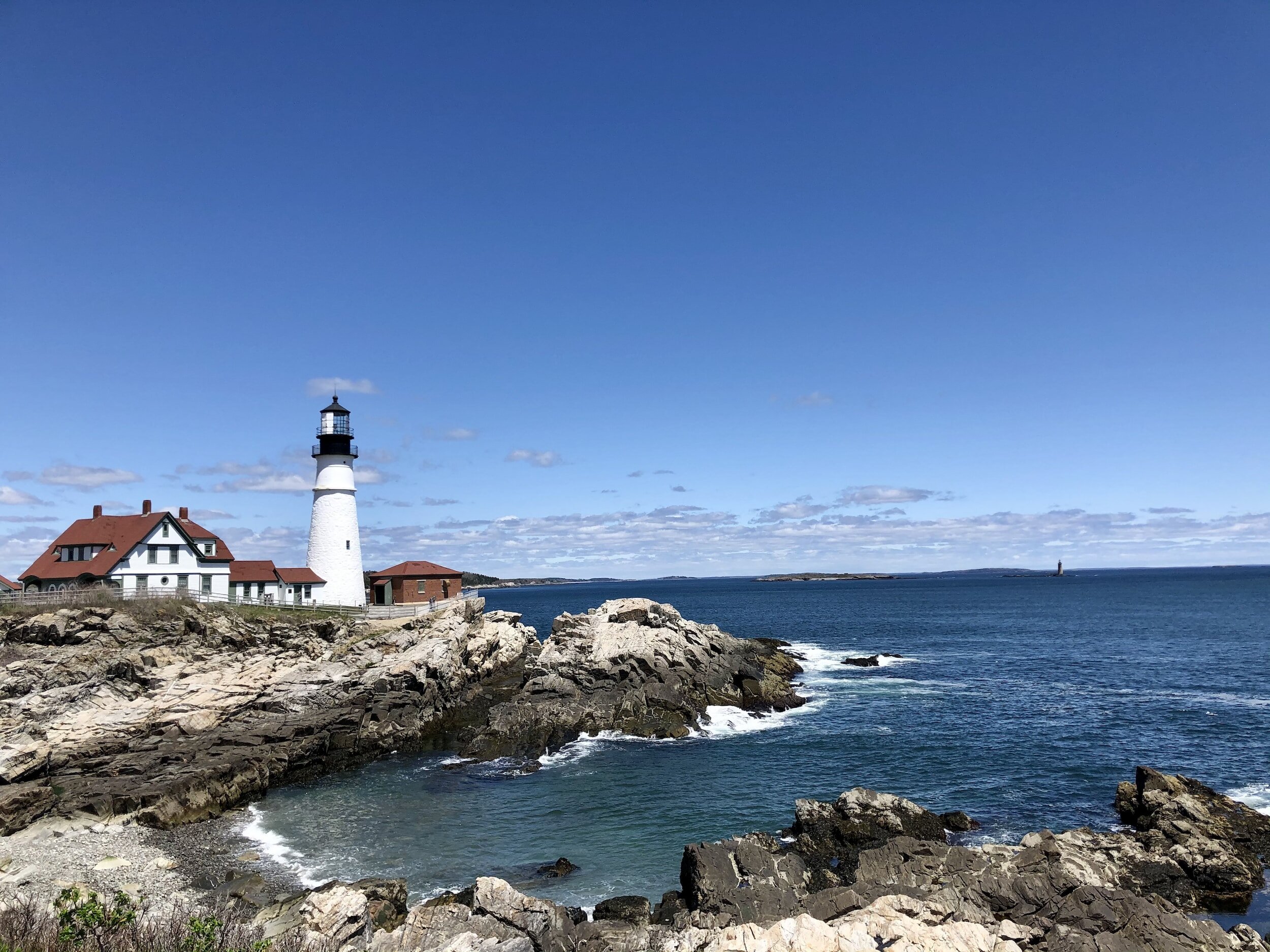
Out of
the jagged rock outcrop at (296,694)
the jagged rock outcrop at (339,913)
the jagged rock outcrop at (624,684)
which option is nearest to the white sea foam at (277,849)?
the jagged rock outcrop at (296,694)

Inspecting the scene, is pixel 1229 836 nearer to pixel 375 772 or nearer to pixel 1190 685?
pixel 375 772

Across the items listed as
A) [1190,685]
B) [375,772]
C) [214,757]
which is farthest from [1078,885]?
[1190,685]

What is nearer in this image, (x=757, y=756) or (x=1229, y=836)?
(x=1229, y=836)

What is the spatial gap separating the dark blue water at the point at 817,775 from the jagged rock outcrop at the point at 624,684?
2288 mm

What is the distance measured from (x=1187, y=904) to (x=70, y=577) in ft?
200

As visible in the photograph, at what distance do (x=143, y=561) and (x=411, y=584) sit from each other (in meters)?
20.1

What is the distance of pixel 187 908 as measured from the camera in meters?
18.0

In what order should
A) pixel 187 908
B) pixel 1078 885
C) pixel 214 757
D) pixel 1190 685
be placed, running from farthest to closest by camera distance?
1. pixel 1190 685
2. pixel 214 757
3. pixel 187 908
4. pixel 1078 885

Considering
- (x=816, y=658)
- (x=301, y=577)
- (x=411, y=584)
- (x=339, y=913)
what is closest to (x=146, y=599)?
(x=301, y=577)

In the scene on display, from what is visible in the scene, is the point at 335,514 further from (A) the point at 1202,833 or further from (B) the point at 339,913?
(A) the point at 1202,833

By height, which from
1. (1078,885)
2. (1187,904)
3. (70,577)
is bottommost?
(1187,904)

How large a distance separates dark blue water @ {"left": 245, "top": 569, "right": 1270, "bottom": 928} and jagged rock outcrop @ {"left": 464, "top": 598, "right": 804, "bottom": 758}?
7.50ft

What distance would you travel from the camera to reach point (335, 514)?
57219 mm

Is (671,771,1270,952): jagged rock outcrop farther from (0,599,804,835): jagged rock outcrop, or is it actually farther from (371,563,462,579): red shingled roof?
(371,563,462,579): red shingled roof
